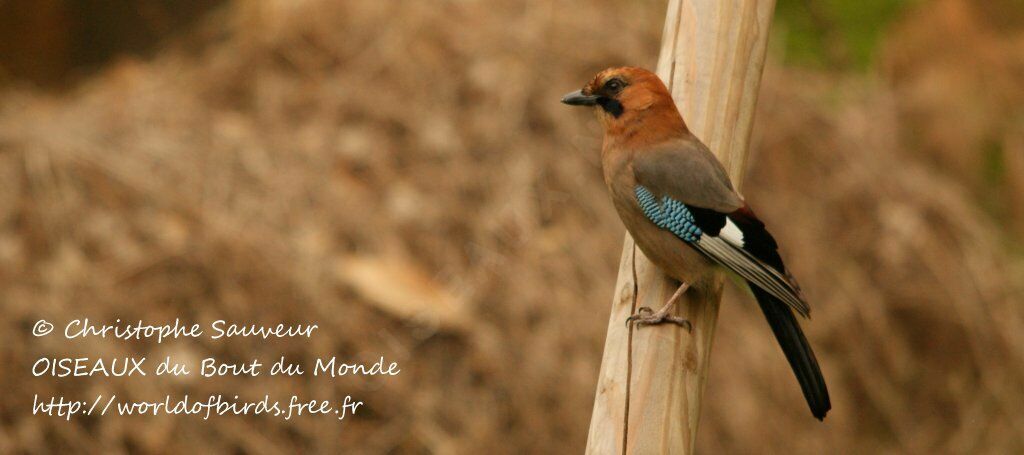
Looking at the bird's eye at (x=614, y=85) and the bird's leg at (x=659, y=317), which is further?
the bird's eye at (x=614, y=85)

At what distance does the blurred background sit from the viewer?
5133mm

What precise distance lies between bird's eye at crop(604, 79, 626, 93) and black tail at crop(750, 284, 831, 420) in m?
0.57

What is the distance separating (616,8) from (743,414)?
259 cm

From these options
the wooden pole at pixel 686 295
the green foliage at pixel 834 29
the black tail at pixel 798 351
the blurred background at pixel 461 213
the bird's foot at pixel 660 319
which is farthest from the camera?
the green foliage at pixel 834 29

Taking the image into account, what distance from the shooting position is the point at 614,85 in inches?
112

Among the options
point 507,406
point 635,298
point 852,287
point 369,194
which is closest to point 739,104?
point 635,298

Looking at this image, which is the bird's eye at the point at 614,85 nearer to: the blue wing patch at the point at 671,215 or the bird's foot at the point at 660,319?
the blue wing patch at the point at 671,215

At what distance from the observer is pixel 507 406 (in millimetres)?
5254

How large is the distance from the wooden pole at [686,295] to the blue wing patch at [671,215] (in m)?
0.12

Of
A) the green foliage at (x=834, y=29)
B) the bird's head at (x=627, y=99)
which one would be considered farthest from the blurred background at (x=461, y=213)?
the bird's head at (x=627, y=99)

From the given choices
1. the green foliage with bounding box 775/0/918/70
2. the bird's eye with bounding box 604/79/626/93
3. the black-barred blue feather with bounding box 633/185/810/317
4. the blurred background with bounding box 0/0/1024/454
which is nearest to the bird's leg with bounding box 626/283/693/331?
the black-barred blue feather with bounding box 633/185/810/317

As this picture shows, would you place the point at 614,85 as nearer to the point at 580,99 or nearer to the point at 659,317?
the point at 580,99

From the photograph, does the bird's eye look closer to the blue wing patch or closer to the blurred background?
the blue wing patch

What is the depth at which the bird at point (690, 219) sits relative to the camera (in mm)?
2609
